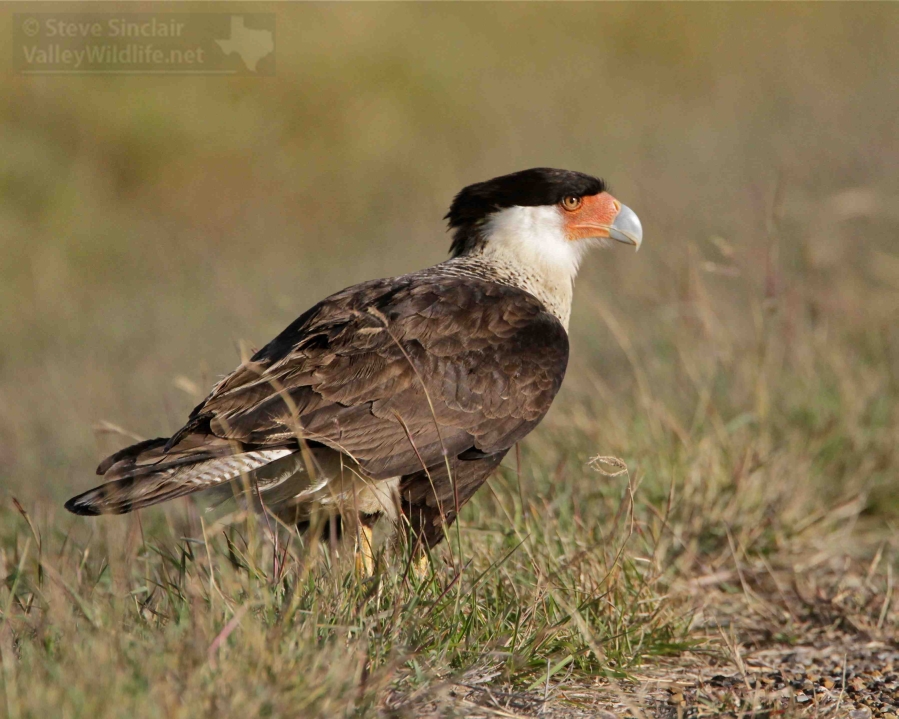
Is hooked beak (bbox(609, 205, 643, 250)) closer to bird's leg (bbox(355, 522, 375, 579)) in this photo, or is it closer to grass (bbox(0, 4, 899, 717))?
grass (bbox(0, 4, 899, 717))

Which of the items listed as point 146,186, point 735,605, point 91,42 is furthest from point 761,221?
point 91,42

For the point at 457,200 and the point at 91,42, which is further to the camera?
the point at 91,42

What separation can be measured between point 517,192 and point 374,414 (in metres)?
1.26

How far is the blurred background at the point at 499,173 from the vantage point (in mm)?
4660

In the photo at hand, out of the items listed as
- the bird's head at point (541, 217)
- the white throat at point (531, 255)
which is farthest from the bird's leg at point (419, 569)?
the bird's head at point (541, 217)

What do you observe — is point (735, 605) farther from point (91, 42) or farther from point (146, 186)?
point (91, 42)

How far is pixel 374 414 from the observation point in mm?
2990

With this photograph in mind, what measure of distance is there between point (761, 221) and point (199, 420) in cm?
544

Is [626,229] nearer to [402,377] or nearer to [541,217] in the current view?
[541,217]

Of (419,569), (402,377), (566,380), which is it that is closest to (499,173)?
(566,380)

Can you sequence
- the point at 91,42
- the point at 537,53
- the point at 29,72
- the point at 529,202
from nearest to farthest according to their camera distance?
1. the point at 529,202
2. the point at 91,42
3. the point at 29,72
4. the point at 537,53

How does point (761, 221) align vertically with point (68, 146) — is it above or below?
below

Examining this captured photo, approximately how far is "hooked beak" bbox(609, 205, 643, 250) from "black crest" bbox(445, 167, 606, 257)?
0.46 ft

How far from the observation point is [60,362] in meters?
7.32
